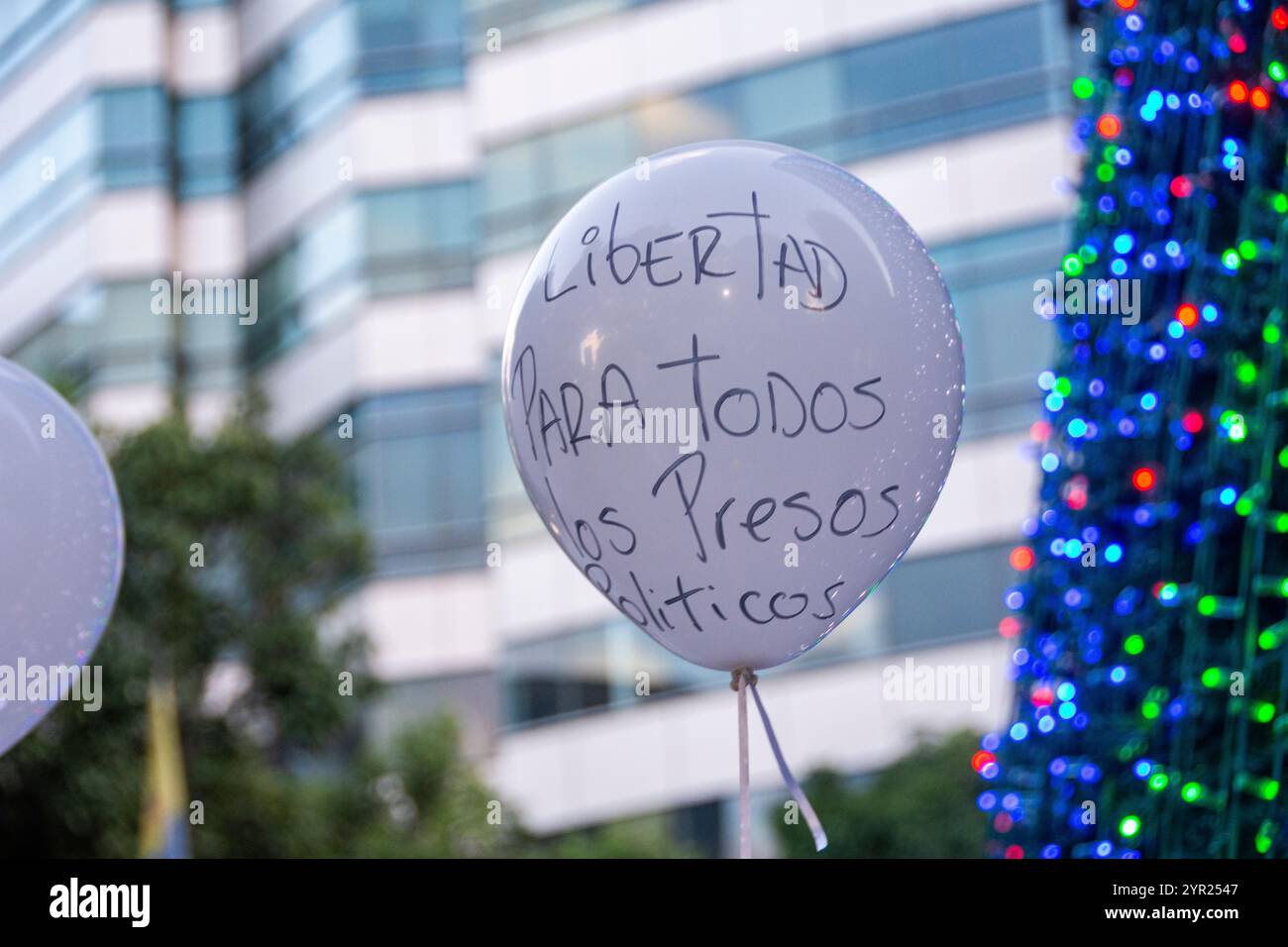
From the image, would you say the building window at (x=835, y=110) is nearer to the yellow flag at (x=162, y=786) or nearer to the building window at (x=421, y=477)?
the building window at (x=421, y=477)

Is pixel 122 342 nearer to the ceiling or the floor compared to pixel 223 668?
nearer to the ceiling

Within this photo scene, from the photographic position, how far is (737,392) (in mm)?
3141

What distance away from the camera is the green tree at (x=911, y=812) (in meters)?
13.5

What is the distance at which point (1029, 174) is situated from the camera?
1658 centimetres

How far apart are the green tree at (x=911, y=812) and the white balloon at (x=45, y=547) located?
10062mm

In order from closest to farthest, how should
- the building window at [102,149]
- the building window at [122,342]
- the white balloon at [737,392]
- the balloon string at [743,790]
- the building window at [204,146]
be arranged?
the balloon string at [743,790] → the white balloon at [737,392] → the building window at [122,342] → the building window at [102,149] → the building window at [204,146]

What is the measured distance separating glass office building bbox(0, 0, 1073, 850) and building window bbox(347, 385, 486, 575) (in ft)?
0.12

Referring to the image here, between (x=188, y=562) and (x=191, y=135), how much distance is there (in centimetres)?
1188

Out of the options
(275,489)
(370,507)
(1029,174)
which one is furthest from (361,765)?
(1029,174)

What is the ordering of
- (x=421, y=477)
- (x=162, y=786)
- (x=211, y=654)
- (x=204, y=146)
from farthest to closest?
(x=204, y=146), (x=421, y=477), (x=211, y=654), (x=162, y=786)

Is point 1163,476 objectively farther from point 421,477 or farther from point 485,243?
point 421,477

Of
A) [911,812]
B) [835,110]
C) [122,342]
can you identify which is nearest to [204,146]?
[122,342]

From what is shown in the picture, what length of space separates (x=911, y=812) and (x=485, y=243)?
8.37 meters

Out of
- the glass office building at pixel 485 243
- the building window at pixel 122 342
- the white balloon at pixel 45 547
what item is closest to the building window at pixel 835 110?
the glass office building at pixel 485 243
